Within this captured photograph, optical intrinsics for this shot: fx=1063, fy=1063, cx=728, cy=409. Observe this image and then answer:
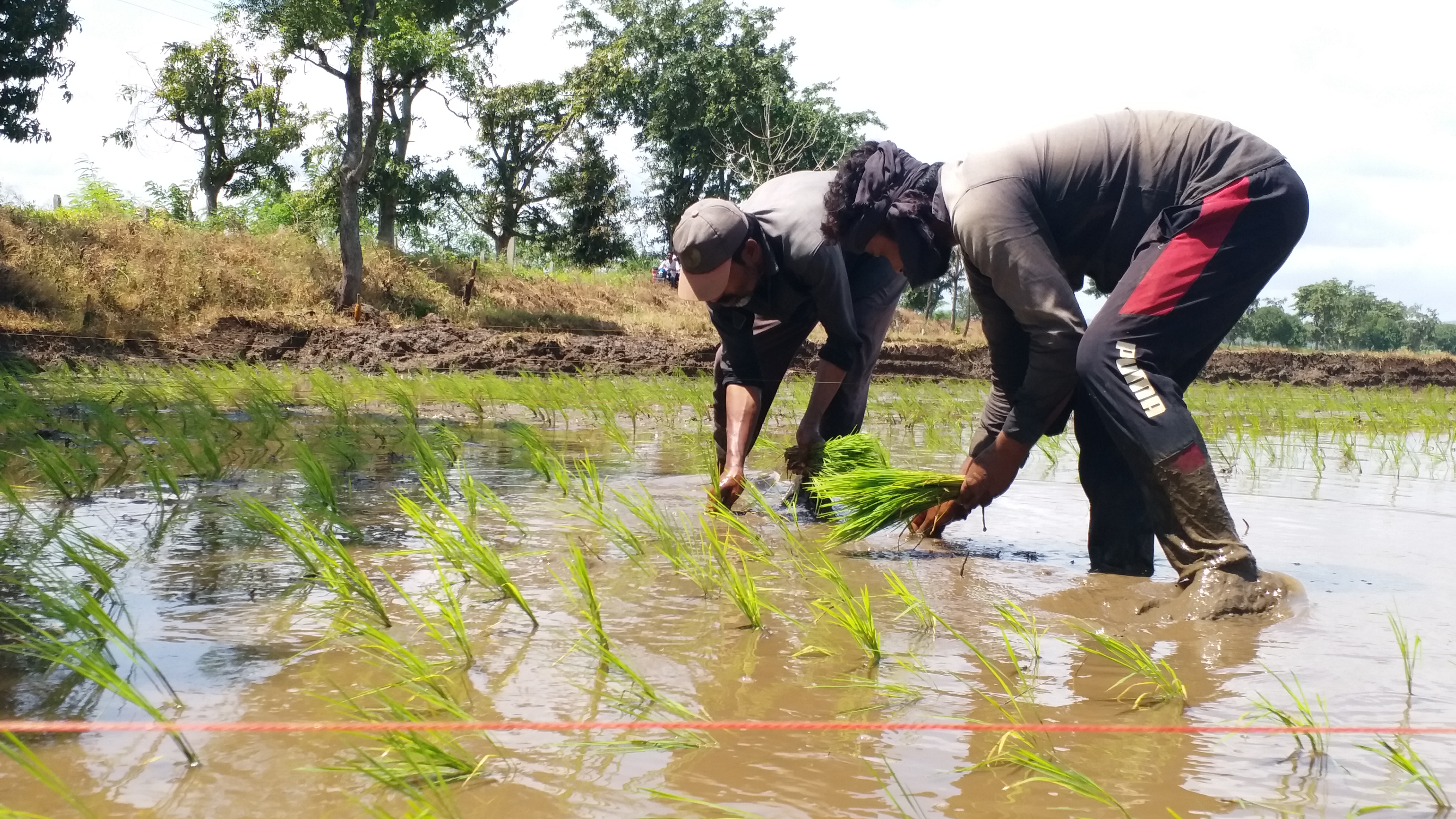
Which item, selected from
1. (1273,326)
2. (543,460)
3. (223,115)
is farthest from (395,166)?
(1273,326)

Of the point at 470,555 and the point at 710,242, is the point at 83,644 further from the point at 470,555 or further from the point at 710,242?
the point at 710,242

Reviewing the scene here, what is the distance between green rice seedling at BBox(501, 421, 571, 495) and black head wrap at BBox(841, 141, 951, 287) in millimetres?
1251

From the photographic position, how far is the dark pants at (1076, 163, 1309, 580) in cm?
226

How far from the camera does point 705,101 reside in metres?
29.0

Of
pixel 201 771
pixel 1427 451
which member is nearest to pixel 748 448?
pixel 201 771

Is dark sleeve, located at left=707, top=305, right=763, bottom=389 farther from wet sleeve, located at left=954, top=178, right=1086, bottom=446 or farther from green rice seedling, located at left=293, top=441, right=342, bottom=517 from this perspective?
green rice seedling, located at left=293, top=441, right=342, bottom=517

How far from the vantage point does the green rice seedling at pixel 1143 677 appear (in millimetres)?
1650

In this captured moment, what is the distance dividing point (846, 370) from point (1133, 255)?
3.73 ft

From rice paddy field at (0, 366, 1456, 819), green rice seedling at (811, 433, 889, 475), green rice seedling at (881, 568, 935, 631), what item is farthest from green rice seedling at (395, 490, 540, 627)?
green rice seedling at (811, 433, 889, 475)

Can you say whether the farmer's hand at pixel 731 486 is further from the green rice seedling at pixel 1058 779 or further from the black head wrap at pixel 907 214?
the green rice seedling at pixel 1058 779

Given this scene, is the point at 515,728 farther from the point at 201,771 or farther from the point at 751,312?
the point at 751,312

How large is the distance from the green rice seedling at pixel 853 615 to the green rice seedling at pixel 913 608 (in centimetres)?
7

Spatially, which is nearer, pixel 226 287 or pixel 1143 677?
pixel 1143 677

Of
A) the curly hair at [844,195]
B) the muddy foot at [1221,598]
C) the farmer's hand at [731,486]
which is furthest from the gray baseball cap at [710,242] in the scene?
the muddy foot at [1221,598]
